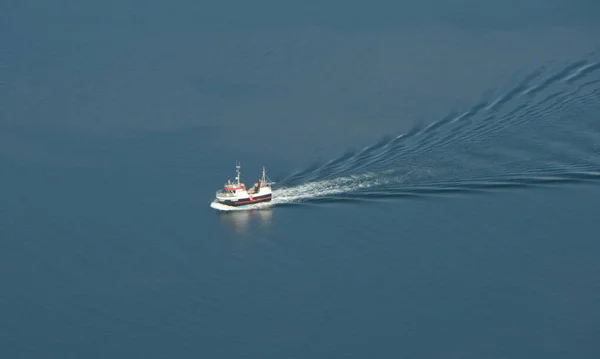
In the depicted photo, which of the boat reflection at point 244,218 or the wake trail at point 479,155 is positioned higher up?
the wake trail at point 479,155

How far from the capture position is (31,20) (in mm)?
113125

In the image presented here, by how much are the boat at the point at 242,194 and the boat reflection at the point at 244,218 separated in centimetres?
66


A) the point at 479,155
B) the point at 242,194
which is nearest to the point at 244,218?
the point at 242,194

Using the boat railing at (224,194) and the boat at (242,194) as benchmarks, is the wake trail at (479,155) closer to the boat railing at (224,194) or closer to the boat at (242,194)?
the boat at (242,194)

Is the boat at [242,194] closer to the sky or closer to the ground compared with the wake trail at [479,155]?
closer to the ground

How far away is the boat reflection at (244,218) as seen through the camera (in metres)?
86.1

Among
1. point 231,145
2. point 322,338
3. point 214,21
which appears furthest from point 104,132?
point 322,338

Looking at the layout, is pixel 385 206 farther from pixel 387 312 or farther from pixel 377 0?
pixel 377 0

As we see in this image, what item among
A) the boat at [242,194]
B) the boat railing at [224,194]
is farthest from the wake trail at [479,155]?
the boat railing at [224,194]

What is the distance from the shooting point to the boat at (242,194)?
288ft

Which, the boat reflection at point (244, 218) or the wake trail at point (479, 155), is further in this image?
the wake trail at point (479, 155)

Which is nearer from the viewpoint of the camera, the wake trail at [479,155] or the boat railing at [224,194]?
the boat railing at [224,194]

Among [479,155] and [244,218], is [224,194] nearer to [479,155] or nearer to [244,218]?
[244,218]

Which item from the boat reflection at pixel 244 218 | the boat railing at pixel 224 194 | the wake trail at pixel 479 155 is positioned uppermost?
the wake trail at pixel 479 155
